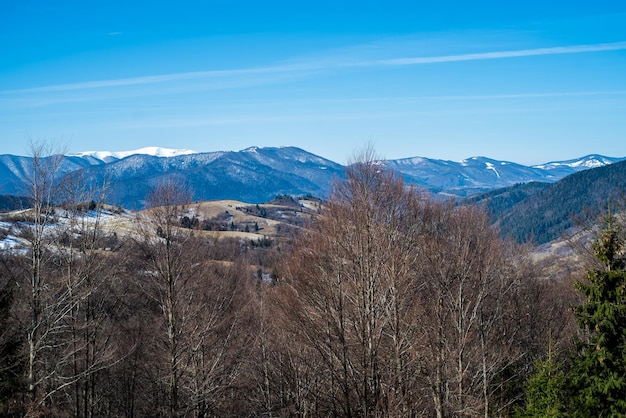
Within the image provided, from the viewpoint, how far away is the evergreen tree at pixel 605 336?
20.5 metres

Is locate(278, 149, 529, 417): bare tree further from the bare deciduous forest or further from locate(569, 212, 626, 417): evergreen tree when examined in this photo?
locate(569, 212, 626, 417): evergreen tree

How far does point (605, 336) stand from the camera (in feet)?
68.1

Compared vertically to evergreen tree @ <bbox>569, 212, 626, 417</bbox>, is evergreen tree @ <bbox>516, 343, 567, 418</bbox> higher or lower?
lower

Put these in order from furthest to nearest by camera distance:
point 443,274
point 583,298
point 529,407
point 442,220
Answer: point 583,298, point 442,220, point 443,274, point 529,407

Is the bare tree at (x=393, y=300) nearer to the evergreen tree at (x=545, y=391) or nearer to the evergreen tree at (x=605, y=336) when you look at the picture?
the evergreen tree at (x=545, y=391)

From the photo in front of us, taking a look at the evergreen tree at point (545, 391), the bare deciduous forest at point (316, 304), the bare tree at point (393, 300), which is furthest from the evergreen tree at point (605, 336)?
the bare tree at point (393, 300)

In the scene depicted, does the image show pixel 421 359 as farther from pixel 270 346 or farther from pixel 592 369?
pixel 270 346

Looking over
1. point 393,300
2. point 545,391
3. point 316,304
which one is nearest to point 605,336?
point 545,391

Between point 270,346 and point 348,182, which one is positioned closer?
point 348,182

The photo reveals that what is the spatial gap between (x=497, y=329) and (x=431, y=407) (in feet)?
39.3

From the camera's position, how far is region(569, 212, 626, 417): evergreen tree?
20.5 metres

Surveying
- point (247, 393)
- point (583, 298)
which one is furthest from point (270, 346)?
point (583, 298)

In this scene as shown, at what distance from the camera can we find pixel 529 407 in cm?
2342

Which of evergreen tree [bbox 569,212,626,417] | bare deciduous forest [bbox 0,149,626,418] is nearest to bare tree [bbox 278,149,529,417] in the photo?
bare deciduous forest [bbox 0,149,626,418]
